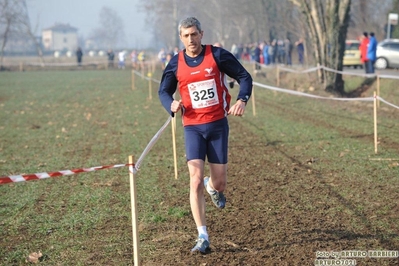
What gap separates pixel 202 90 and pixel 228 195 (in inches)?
114

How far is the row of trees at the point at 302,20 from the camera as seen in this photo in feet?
81.8

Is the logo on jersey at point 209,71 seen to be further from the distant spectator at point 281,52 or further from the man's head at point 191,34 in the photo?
the distant spectator at point 281,52

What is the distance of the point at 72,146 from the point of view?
14.0 metres

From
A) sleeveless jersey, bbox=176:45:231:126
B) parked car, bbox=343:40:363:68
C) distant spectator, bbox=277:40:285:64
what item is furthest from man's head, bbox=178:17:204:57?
distant spectator, bbox=277:40:285:64

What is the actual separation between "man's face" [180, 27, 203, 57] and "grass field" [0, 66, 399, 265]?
206 centimetres

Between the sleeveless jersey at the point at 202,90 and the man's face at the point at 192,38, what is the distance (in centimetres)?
15

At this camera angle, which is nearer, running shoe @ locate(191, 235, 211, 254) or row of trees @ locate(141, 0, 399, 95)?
running shoe @ locate(191, 235, 211, 254)

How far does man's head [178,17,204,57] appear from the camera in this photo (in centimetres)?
595

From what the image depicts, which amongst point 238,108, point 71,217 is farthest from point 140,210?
point 238,108

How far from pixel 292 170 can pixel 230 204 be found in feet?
7.97

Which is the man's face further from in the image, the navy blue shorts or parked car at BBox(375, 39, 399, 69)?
parked car at BBox(375, 39, 399, 69)

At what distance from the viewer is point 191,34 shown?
19.6 ft

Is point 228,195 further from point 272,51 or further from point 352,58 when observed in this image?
point 272,51

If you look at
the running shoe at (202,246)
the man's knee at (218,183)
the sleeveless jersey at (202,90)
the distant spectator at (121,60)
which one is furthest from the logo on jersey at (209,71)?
the distant spectator at (121,60)
